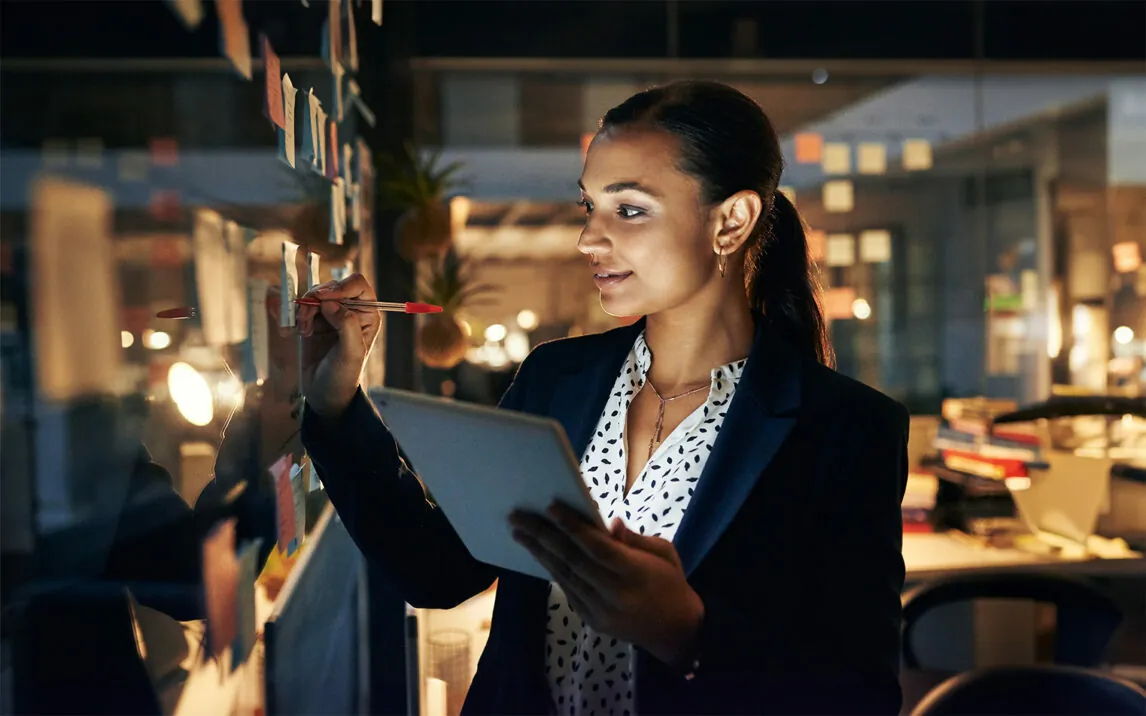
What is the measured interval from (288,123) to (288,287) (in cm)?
18

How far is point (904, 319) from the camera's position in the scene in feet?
13.6

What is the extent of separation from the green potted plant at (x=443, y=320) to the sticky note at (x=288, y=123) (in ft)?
7.41

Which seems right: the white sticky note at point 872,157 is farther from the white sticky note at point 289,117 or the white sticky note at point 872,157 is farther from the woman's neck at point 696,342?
the white sticky note at point 289,117

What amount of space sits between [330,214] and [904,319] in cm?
329

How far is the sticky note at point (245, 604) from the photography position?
2.77 ft

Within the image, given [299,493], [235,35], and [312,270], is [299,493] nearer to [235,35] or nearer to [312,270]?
[312,270]

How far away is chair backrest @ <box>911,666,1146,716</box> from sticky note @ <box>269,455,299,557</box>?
1.16 metres

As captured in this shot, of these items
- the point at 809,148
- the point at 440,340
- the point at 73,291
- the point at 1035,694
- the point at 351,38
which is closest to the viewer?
the point at 73,291

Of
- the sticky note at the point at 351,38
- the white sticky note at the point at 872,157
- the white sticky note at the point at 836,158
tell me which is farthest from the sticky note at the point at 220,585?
the white sticky note at the point at 872,157

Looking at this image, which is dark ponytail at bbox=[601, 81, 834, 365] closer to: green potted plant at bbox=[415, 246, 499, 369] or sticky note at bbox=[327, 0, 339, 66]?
sticky note at bbox=[327, 0, 339, 66]

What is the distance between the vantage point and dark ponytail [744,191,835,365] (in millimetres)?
1254

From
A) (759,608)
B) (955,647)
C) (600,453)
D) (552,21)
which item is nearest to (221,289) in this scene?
(600,453)

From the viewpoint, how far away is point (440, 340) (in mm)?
3391

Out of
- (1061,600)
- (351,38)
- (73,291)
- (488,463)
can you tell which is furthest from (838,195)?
(73,291)
